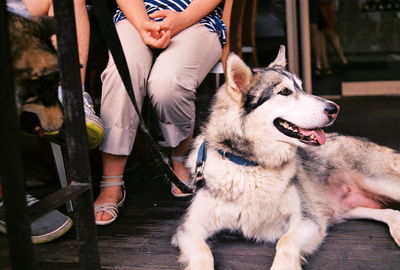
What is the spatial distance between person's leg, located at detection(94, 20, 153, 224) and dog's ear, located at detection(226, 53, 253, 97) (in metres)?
0.52

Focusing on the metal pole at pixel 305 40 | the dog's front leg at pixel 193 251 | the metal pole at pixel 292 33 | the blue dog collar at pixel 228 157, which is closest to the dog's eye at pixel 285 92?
the blue dog collar at pixel 228 157

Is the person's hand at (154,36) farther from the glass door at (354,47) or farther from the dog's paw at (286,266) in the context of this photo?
Answer: the glass door at (354,47)

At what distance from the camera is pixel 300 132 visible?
208 cm

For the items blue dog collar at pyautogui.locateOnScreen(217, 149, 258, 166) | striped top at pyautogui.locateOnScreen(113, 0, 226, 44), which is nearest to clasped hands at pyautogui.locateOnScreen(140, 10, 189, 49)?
striped top at pyautogui.locateOnScreen(113, 0, 226, 44)

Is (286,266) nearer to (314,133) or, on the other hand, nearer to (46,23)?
(314,133)

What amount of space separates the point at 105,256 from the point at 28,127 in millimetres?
560

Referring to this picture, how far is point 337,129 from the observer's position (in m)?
3.98

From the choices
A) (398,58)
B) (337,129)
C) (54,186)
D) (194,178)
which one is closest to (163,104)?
(194,178)

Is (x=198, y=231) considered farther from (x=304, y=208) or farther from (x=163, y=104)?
(x=163, y=104)

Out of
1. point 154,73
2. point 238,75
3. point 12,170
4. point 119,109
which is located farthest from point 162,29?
point 12,170

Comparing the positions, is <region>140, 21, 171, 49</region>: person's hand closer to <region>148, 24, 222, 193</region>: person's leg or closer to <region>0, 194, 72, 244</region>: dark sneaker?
<region>148, 24, 222, 193</region>: person's leg

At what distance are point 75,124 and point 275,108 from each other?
875 mm

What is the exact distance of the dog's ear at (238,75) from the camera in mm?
2035

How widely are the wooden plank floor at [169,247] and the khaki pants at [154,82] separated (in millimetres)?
339
